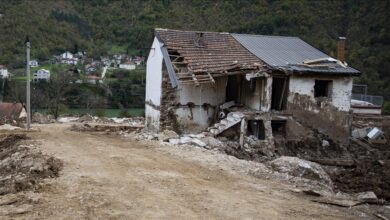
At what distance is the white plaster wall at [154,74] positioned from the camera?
19.0 m

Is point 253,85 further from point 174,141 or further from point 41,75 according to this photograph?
point 41,75

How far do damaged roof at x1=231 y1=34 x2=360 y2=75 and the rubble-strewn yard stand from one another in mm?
6887

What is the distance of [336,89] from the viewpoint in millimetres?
19672

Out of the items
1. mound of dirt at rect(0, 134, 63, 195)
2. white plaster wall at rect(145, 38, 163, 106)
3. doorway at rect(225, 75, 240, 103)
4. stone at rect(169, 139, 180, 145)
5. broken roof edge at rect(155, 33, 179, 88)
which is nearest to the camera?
mound of dirt at rect(0, 134, 63, 195)

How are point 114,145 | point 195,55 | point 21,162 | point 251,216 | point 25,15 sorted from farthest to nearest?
1. point 25,15
2. point 195,55
3. point 114,145
4. point 21,162
5. point 251,216

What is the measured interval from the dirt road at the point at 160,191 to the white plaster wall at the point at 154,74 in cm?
665

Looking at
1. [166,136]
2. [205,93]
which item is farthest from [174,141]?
[205,93]

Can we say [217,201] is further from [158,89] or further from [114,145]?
[158,89]

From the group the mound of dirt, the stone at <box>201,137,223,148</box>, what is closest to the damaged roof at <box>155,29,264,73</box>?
the stone at <box>201,137,223,148</box>

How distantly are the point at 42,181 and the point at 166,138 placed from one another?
6.79 metres

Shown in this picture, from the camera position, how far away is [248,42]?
835 inches

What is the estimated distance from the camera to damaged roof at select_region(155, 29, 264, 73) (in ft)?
59.7

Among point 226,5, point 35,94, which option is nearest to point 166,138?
point 35,94

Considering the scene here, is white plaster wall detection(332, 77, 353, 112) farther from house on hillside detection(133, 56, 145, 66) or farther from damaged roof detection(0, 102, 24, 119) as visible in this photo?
house on hillside detection(133, 56, 145, 66)
